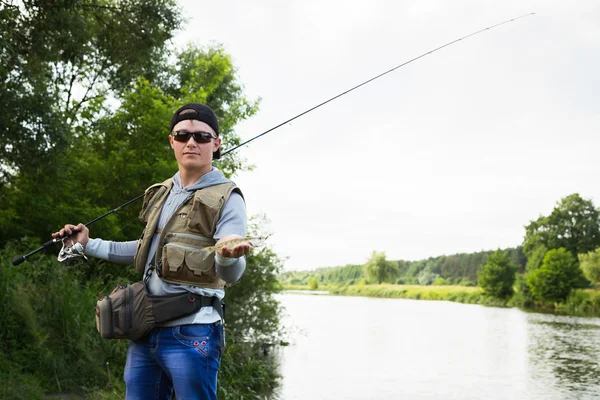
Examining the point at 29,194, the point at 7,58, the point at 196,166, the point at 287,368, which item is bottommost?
the point at 287,368

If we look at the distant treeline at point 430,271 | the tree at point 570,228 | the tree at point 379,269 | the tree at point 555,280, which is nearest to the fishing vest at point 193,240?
the tree at point 555,280

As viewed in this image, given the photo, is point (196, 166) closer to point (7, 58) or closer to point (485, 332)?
point (7, 58)

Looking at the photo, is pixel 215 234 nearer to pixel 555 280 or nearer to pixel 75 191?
pixel 75 191

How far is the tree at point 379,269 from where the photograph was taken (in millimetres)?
80625

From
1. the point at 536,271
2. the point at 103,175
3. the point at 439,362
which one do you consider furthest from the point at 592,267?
the point at 103,175

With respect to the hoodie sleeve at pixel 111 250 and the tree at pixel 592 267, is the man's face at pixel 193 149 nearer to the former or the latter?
the hoodie sleeve at pixel 111 250

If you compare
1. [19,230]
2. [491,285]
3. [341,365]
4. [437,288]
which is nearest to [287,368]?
[341,365]

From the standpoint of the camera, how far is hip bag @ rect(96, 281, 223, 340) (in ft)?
8.00

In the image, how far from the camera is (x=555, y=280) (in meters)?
48.1

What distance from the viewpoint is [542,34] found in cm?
3953

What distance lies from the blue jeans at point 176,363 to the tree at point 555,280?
4964 cm

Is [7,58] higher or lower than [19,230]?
higher

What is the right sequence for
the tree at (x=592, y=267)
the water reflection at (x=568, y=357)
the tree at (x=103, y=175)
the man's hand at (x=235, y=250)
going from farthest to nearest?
the tree at (x=592, y=267) → the water reflection at (x=568, y=357) → the tree at (x=103, y=175) → the man's hand at (x=235, y=250)

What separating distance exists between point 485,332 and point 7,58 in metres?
22.8
